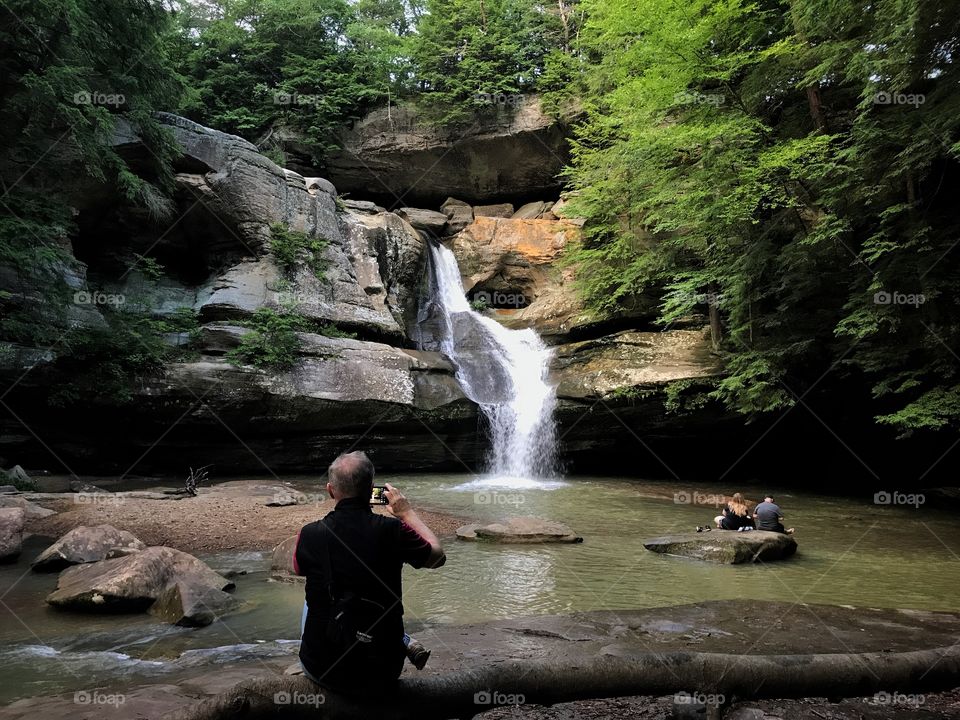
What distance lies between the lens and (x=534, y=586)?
7.00 meters

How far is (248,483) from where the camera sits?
43.7 ft

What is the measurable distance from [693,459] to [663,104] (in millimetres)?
11221

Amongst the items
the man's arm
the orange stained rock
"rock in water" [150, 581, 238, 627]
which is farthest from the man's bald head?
the orange stained rock

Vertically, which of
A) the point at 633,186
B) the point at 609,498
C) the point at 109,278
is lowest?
the point at 609,498

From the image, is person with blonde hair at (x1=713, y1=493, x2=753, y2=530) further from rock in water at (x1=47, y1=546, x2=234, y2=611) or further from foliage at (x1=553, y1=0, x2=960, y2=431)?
rock in water at (x1=47, y1=546, x2=234, y2=611)

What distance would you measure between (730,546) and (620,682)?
20.8 feet

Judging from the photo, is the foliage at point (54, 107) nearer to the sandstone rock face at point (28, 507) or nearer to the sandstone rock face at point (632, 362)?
the sandstone rock face at point (28, 507)

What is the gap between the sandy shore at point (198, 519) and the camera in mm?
8711

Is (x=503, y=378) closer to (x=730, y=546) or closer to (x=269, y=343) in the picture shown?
(x=269, y=343)

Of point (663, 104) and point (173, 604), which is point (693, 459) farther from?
point (173, 604)

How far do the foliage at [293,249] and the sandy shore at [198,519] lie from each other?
8.82m

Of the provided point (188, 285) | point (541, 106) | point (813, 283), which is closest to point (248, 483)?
point (188, 285)

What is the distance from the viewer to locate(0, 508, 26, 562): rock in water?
23.7 ft

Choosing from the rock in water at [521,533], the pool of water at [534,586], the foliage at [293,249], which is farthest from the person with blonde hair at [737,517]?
the foliage at [293,249]
